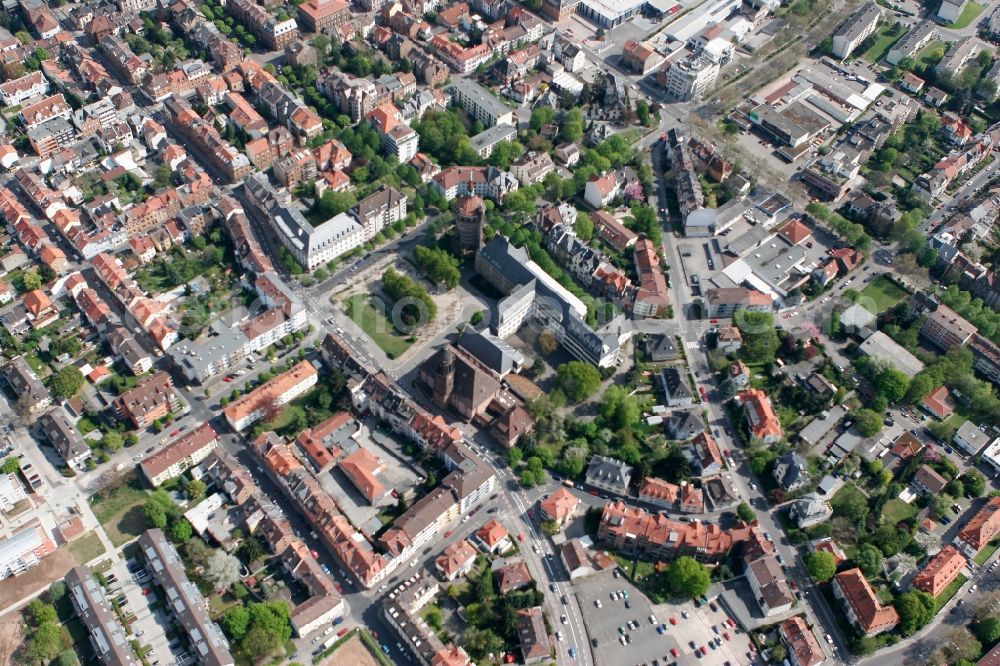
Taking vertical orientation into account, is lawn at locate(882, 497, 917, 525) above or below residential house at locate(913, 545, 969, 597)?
above

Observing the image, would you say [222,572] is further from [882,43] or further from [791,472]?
[882,43]

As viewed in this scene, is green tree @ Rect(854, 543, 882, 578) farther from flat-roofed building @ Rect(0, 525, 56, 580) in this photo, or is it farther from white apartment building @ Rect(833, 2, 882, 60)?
white apartment building @ Rect(833, 2, 882, 60)

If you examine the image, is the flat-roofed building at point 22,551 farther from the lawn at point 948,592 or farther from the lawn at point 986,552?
the lawn at point 986,552

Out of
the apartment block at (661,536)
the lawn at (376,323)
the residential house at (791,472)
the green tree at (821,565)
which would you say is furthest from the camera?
the lawn at (376,323)

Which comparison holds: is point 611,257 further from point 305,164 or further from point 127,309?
point 127,309

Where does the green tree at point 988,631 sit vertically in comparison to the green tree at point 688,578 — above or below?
below

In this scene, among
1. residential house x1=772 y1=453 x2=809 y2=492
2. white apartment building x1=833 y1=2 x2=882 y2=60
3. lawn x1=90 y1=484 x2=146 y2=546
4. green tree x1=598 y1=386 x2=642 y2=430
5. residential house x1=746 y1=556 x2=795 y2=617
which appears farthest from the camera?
white apartment building x1=833 y1=2 x2=882 y2=60

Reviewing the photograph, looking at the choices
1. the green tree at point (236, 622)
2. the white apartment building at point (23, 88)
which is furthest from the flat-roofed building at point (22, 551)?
the white apartment building at point (23, 88)

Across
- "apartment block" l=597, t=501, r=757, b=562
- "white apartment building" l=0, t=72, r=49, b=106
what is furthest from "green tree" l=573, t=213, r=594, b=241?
"white apartment building" l=0, t=72, r=49, b=106
